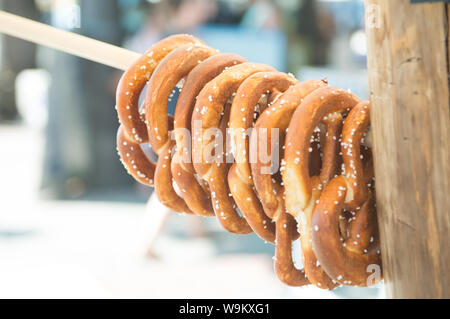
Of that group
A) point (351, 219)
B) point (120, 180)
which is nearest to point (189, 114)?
point (351, 219)

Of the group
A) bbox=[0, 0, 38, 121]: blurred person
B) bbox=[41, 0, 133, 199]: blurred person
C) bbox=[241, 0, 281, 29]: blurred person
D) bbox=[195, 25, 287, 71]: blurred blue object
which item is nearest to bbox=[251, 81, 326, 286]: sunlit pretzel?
bbox=[195, 25, 287, 71]: blurred blue object

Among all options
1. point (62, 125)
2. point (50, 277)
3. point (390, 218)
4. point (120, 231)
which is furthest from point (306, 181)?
point (62, 125)

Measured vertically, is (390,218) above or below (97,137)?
below

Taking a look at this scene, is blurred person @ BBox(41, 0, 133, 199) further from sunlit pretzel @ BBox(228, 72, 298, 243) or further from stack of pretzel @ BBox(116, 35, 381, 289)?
sunlit pretzel @ BBox(228, 72, 298, 243)

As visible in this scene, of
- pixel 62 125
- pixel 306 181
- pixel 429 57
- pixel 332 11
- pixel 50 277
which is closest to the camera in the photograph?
pixel 429 57

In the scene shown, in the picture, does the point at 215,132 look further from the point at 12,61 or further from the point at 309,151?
the point at 12,61

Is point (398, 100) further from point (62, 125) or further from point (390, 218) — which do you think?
point (62, 125)

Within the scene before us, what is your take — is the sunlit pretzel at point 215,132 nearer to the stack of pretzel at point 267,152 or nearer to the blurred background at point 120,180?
the stack of pretzel at point 267,152
